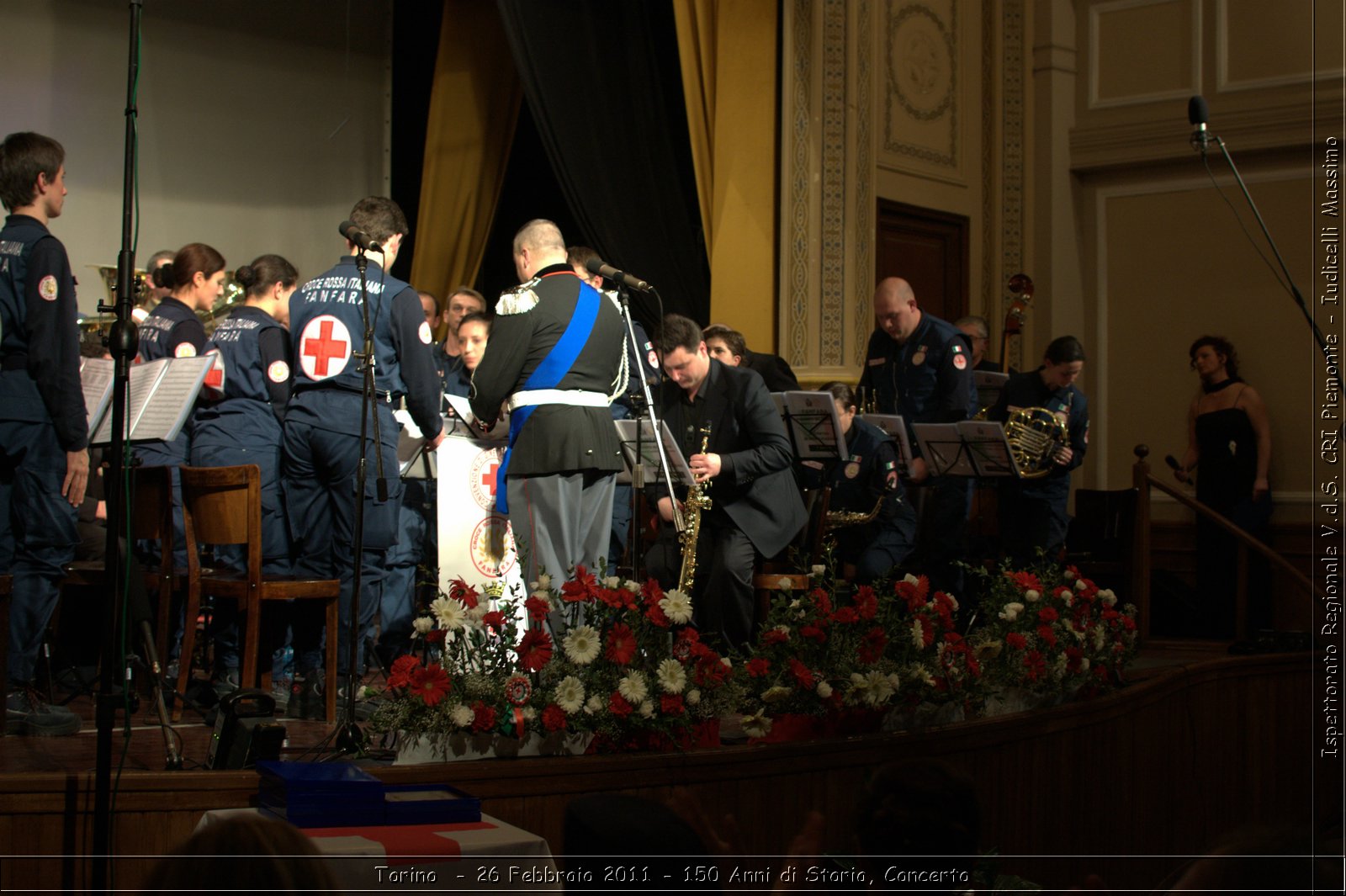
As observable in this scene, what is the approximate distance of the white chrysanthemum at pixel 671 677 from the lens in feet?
12.5

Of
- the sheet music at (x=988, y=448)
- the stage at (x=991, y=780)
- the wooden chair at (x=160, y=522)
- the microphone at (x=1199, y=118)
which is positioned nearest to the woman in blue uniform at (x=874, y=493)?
the sheet music at (x=988, y=448)

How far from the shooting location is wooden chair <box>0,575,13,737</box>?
3947 millimetres

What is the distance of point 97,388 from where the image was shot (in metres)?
4.63

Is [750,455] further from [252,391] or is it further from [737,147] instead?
[737,147]

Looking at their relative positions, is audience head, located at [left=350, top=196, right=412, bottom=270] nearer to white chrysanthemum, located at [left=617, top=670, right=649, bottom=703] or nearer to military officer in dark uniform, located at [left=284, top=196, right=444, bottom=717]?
military officer in dark uniform, located at [left=284, top=196, right=444, bottom=717]

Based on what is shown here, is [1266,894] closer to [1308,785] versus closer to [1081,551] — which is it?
[1308,785]

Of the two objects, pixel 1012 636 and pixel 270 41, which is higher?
pixel 270 41

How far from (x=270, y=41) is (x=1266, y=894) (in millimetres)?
9313

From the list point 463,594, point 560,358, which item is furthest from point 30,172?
point 463,594

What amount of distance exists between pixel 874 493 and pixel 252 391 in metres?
3.08

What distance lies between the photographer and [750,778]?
12.9ft

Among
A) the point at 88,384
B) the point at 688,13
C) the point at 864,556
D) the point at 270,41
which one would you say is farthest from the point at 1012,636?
the point at 270,41

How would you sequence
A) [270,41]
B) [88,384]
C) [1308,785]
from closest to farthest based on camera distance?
[88,384] < [1308,785] < [270,41]

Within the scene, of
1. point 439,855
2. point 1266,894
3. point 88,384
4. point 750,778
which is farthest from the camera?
point 88,384
